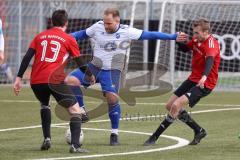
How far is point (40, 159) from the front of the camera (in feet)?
36.0

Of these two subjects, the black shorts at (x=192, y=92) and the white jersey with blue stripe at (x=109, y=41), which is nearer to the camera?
the black shorts at (x=192, y=92)

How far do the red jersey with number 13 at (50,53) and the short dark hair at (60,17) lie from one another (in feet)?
0.42

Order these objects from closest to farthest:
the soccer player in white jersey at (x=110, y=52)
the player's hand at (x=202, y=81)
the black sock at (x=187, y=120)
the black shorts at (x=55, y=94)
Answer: the black shorts at (x=55, y=94) < the player's hand at (x=202, y=81) < the black sock at (x=187, y=120) < the soccer player in white jersey at (x=110, y=52)

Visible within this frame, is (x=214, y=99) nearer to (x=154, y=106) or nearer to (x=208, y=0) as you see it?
(x=154, y=106)

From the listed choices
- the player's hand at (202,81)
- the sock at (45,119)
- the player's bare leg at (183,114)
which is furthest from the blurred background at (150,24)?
the sock at (45,119)

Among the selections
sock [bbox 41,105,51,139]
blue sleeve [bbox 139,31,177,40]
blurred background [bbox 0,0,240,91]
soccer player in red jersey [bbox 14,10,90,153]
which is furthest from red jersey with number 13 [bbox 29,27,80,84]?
blurred background [bbox 0,0,240,91]

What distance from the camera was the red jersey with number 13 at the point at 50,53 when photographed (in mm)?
11930

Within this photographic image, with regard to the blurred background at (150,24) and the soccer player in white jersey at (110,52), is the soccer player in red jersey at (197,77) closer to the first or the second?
the soccer player in white jersey at (110,52)

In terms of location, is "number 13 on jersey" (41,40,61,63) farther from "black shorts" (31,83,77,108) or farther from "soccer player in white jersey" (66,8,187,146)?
"soccer player in white jersey" (66,8,187,146)

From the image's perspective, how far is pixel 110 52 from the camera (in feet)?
44.8

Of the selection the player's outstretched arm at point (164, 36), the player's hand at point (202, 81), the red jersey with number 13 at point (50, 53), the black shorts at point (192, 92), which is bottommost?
the black shorts at point (192, 92)

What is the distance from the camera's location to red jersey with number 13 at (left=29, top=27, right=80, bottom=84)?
11.9 m

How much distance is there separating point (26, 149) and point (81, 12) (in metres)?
16.1

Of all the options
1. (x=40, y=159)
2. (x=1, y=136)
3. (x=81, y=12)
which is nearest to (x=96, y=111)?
(x=1, y=136)
